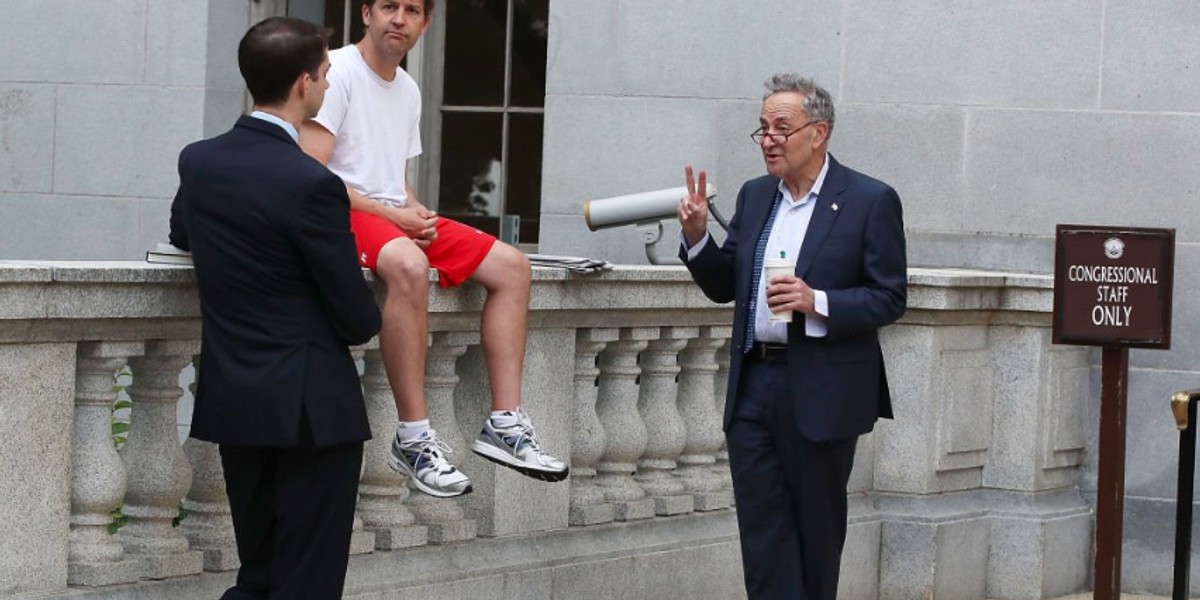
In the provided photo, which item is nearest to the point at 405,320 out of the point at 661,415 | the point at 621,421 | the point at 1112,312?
the point at 621,421

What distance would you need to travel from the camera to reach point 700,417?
299 inches

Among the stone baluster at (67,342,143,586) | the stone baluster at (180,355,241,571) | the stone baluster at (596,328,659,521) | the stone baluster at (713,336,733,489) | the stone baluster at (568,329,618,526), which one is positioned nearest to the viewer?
the stone baluster at (67,342,143,586)

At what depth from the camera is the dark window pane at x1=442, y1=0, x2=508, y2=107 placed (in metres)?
10.1

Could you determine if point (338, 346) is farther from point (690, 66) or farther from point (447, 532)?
point (690, 66)

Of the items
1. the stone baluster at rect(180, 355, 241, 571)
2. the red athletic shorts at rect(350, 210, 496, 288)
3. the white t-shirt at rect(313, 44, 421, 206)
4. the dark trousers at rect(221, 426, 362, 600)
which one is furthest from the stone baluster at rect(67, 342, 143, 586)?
the red athletic shorts at rect(350, 210, 496, 288)

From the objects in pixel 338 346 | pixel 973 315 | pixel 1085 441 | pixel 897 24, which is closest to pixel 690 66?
pixel 897 24

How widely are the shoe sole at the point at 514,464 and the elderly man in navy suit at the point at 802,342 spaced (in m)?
0.52

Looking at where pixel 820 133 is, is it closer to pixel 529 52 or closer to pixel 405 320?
pixel 405 320

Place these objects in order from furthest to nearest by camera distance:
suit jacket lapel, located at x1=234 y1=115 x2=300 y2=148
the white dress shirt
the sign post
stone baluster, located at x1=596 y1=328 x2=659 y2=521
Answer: stone baluster, located at x1=596 y1=328 x2=659 y2=521
the sign post
the white dress shirt
suit jacket lapel, located at x1=234 y1=115 x2=300 y2=148

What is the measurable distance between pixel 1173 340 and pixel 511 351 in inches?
157

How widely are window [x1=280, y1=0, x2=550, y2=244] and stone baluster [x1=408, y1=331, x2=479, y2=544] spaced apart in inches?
144

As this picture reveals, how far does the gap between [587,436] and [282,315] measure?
2507mm

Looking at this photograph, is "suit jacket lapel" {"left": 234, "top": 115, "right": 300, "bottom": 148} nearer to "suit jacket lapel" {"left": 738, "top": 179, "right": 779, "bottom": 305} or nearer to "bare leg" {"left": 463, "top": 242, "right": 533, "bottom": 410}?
"bare leg" {"left": 463, "top": 242, "right": 533, "bottom": 410}

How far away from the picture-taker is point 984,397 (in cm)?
866
